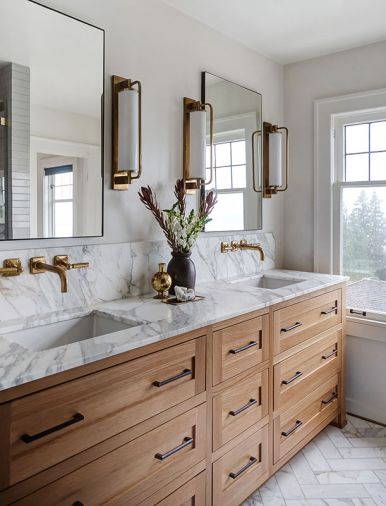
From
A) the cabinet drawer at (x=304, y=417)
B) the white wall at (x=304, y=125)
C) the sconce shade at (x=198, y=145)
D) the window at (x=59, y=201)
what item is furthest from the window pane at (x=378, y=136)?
the window at (x=59, y=201)

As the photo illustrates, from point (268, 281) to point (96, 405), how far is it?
1805mm

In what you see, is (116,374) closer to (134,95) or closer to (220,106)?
(134,95)

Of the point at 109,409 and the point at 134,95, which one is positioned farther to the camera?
the point at 134,95

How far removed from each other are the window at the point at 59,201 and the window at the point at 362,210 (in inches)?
76.3

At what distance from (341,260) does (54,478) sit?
240cm

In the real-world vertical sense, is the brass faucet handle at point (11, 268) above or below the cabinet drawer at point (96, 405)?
above

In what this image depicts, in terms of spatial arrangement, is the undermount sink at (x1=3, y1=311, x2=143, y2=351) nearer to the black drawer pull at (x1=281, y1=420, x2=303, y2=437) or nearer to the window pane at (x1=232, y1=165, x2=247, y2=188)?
the black drawer pull at (x1=281, y1=420, x2=303, y2=437)

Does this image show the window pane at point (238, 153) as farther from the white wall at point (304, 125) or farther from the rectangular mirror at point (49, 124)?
the rectangular mirror at point (49, 124)

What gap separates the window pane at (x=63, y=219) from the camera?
5.84 ft

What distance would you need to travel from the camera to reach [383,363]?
2.74 metres

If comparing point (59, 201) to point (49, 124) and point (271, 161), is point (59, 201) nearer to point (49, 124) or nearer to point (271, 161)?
point (49, 124)

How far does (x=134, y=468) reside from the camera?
136 cm

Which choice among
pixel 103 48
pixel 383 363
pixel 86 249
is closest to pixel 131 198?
pixel 86 249

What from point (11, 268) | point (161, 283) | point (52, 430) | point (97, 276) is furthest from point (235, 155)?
point (52, 430)
